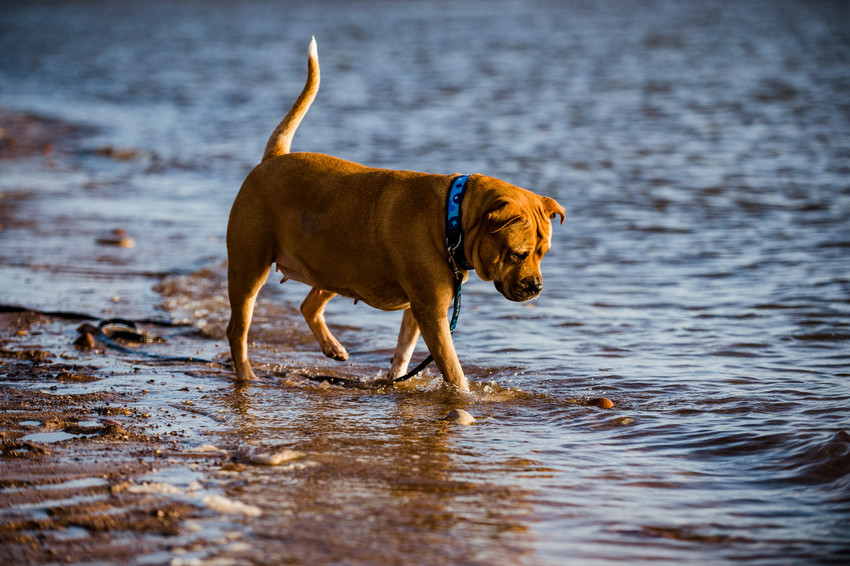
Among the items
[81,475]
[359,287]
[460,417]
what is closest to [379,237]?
[359,287]

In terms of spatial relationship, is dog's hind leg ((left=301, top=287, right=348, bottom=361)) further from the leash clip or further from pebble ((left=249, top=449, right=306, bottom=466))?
pebble ((left=249, top=449, right=306, bottom=466))

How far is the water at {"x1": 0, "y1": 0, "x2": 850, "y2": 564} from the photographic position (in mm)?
4164

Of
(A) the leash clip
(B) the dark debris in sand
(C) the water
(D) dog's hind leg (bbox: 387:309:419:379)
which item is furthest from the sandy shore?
(A) the leash clip

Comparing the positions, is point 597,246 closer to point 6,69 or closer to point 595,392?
point 595,392

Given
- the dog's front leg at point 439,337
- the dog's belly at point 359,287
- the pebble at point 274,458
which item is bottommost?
the pebble at point 274,458

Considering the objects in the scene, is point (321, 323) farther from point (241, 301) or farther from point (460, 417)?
point (460, 417)

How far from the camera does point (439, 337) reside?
19.1 feet

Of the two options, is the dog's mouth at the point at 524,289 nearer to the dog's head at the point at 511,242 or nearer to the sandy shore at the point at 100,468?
the dog's head at the point at 511,242

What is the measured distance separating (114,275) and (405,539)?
6.33 m

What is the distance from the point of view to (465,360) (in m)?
7.10

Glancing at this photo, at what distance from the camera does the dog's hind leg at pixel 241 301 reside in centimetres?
630

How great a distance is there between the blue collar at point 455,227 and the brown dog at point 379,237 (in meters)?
0.03

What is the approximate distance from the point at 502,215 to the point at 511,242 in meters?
0.16

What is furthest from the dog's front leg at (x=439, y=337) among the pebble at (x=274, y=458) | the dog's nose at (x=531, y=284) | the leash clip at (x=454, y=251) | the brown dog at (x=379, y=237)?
the pebble at (x=274, y=458)
